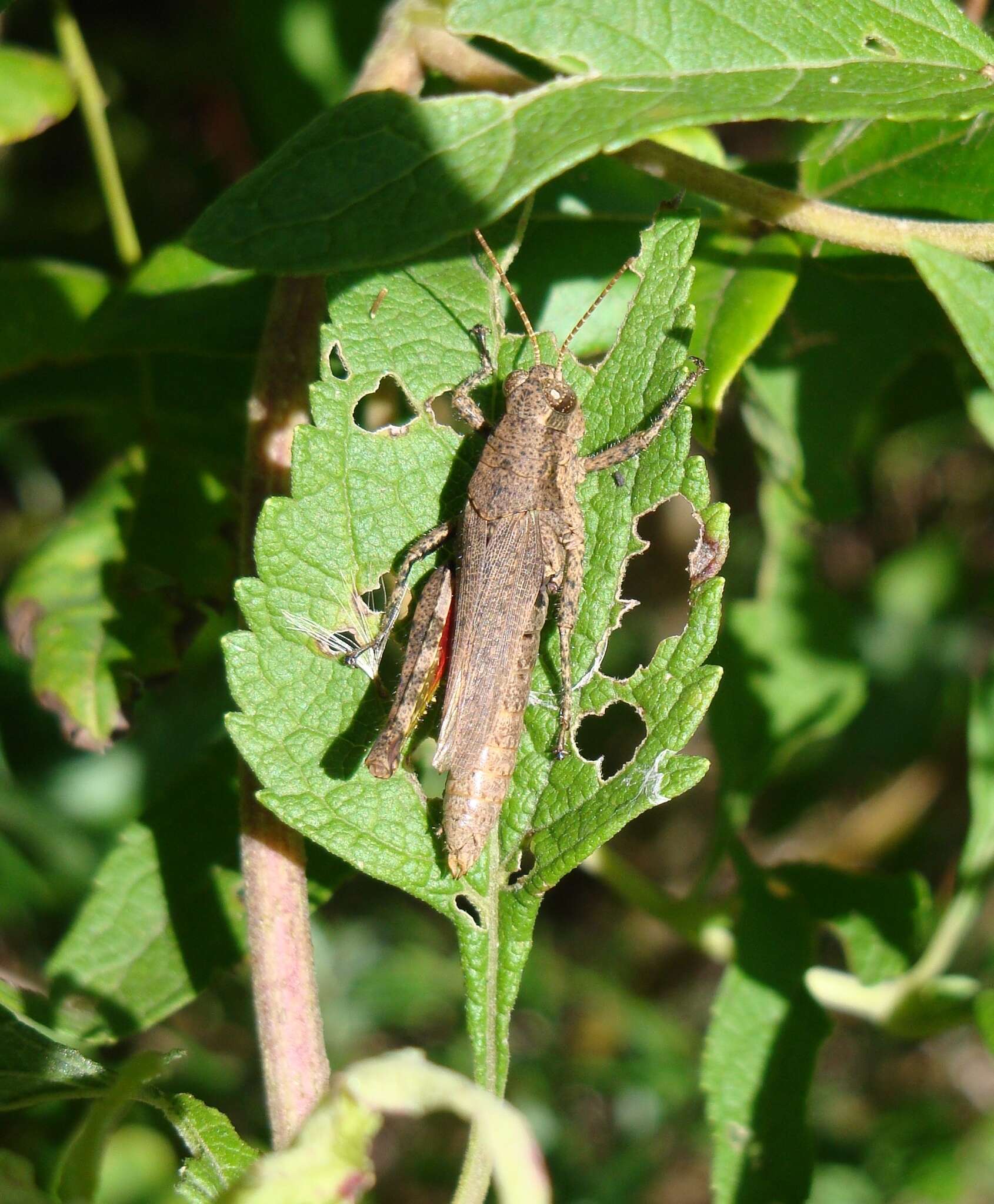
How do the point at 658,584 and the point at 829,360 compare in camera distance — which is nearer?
the point at 829,360

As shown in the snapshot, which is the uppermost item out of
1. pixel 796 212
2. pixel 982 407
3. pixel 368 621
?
pixel 796 212

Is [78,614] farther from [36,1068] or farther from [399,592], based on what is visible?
[36,1068]

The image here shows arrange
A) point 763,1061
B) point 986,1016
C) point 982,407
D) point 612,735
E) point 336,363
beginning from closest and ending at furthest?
point 986,1016, point 763,1061, point 336,363, point 982,407, point 612,735

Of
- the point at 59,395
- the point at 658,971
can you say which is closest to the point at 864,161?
the point at 59,395

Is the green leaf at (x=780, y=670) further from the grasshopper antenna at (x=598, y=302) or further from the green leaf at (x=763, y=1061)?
the grasshopper antenna at (x=598, y=302)

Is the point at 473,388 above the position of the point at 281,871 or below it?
above

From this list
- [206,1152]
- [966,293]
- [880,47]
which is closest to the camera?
[206,1152]

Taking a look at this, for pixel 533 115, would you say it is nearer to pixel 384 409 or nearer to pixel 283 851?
pixel 384 409

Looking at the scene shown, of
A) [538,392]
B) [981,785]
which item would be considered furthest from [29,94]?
[981,785]
